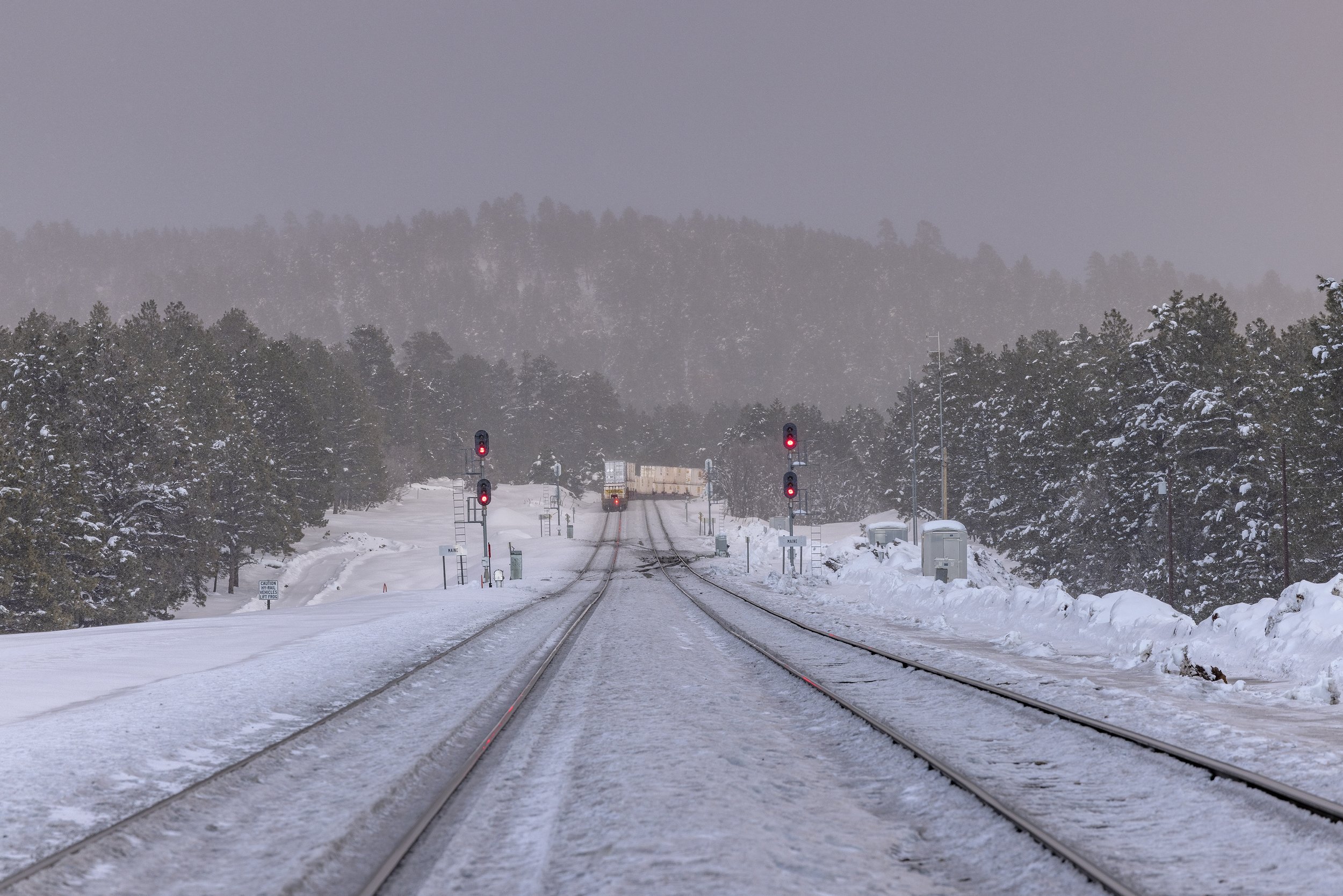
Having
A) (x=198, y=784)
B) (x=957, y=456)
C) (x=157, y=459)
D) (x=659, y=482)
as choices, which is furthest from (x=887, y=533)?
(x=659, y=482)

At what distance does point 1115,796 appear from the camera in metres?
7.04

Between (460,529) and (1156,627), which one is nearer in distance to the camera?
(1156,627)

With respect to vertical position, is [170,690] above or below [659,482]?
below

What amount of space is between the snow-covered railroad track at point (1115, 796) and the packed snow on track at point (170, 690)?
706 cm

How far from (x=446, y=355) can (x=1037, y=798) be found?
16813cm

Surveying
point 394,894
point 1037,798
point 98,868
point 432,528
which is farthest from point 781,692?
point 432,528

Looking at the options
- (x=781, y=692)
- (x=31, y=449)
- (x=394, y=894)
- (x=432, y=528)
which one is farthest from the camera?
(x=432, y=528)

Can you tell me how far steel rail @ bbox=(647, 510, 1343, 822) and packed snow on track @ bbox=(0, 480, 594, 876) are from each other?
27.3 ft

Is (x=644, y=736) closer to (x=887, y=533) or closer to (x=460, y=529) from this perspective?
(x=887, y=533)

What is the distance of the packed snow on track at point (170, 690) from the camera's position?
24.8ft

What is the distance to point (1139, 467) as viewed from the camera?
149 feet

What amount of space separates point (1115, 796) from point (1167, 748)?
1.11 m

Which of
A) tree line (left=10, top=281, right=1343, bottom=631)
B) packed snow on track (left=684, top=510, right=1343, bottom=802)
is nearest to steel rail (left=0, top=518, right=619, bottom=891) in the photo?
packed snow on track (left=684, top=510, right=1343, bottom=802)

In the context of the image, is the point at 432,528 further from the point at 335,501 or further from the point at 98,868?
the point at 98,868
